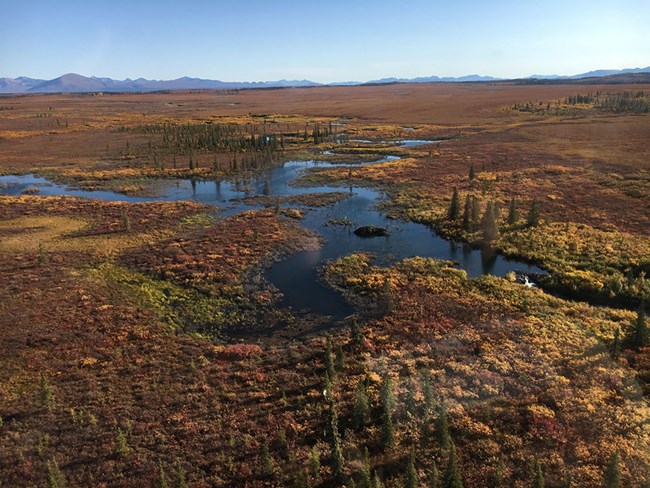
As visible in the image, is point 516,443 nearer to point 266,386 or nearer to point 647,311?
point 266,386

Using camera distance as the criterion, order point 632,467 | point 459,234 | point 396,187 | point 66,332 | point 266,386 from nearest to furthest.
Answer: point 632,467 < point 266,386 < point 66,332 < point 459,234 < point 396,187

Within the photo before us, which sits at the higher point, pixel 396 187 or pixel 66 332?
pixel 396 187

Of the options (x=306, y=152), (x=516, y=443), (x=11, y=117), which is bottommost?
(x=516, y=443)

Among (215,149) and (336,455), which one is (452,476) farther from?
(215,149)

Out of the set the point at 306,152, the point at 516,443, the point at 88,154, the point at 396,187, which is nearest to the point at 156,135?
the point at 88,154

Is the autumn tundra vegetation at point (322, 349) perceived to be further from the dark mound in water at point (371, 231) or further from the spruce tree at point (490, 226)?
the dark mound in water at point (371, 231)
